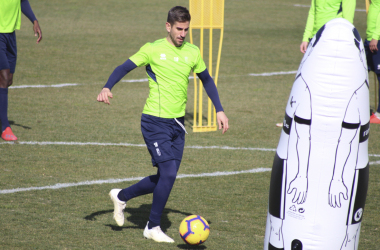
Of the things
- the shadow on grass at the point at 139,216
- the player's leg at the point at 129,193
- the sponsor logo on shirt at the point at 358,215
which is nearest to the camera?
the sponsor logo on shirt at the point at 358,215

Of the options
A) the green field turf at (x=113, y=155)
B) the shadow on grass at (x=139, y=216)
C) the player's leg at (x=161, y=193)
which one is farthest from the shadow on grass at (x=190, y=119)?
the player's leg at (x=161, y=193)

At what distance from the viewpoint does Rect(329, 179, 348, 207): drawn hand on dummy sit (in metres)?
3.60

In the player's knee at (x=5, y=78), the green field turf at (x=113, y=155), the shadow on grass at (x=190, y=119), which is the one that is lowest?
the shadow on grass at (x=190, y=119)

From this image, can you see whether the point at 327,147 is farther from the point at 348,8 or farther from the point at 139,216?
the point at 348,8

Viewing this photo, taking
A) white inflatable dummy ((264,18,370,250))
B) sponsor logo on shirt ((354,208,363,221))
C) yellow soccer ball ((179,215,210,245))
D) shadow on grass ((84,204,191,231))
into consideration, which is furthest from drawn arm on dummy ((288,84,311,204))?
shadow on grass ((84,204,191,231))

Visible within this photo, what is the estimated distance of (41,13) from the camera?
23.6m

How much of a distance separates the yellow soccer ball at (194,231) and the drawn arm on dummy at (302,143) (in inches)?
51.2

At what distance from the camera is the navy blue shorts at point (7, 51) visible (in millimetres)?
8008

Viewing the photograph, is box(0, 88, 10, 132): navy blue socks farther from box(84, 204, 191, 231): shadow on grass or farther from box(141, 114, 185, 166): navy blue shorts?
box(141, 114, 185, 166): navy blue shorts

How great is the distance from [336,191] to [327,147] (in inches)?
12.8

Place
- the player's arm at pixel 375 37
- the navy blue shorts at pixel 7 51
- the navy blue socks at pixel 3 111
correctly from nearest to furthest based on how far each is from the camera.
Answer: the navy blue shorts at pixel 7 51
the navy blue socks at pixel 3 111
the player's arm at pixel 375 37

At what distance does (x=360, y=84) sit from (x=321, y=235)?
1.10m

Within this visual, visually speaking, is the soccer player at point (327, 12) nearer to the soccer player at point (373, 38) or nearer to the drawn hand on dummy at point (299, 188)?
the soccer player at point (373, 38)

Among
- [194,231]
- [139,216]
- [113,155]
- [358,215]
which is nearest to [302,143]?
[358,215]
